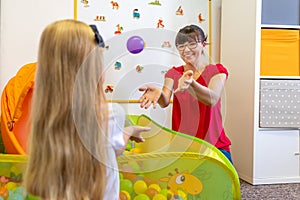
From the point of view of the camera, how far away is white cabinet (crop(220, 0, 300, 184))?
2111 mm

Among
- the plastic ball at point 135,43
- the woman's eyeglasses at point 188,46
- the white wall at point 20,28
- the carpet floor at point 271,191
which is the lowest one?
the carpet floor at point 271,191

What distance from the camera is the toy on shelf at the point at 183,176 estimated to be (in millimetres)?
1204

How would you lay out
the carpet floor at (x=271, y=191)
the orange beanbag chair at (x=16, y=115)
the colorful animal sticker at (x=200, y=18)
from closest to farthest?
the orange beanbag chair at (x=16, y=115), the carpet floor at (x=271, y=191), the colorful animal sticker at (x=200, y=18)

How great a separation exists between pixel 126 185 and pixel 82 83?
544mm

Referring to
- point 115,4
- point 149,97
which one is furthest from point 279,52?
point 149,97

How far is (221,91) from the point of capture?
4.30ft

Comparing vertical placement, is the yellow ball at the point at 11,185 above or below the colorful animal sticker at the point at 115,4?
below

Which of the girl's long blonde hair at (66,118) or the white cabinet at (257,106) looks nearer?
the girl's long blonde hair at (66,118)

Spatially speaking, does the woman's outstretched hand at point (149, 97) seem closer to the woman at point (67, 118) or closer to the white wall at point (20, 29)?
the woman at point (67, 118)

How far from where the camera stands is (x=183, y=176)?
1235mm

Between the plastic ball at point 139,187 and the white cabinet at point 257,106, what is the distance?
107cm

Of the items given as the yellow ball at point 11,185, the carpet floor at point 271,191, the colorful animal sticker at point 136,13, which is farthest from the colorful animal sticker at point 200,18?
the yellow ball at point 11,185

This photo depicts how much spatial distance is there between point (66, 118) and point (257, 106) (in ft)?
5.08

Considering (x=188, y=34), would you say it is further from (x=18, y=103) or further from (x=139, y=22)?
(x=139, y=22)
